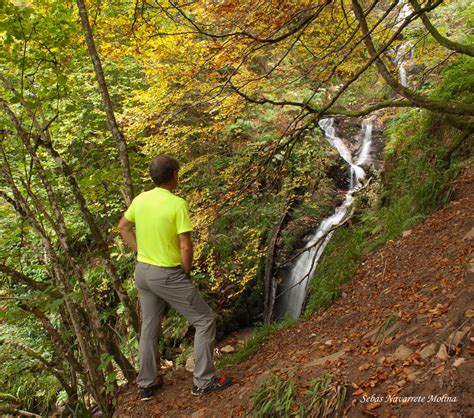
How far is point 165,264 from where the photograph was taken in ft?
10.5

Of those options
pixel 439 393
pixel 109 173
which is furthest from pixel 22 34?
pixel 439 393

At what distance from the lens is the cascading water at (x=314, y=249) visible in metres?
8.11

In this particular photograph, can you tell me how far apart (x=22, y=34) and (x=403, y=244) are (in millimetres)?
5879

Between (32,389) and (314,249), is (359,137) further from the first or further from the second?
(32,389)

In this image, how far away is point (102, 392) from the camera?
3881 millimetres

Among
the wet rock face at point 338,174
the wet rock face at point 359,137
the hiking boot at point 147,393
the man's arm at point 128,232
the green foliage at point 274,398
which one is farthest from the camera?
the wet rock face at point 359,137

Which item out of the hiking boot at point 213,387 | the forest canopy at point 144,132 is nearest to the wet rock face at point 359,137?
the forest canopy at point 144,132

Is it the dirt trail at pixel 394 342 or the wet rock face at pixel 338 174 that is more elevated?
the wet rock face at pixel 338 174

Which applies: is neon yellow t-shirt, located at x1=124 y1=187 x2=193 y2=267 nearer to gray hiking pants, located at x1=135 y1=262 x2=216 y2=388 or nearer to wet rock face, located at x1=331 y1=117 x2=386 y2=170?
gray hiking pants, located at x1=135 y1=262 x2=216 y2=388

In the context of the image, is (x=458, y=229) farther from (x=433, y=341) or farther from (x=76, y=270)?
(x=76, y=270)

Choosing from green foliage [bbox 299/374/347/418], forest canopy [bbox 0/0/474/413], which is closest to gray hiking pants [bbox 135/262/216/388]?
forest canopy [bbox 0/0/474/413]

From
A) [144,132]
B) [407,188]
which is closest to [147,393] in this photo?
[407,188]

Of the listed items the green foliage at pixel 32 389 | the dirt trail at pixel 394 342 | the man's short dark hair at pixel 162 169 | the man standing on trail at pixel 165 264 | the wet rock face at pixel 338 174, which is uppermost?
the man's short dark hair at pixel 162 169

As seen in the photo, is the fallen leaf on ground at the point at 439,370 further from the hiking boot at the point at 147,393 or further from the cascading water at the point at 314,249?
the cascading water at the point at 314,249
